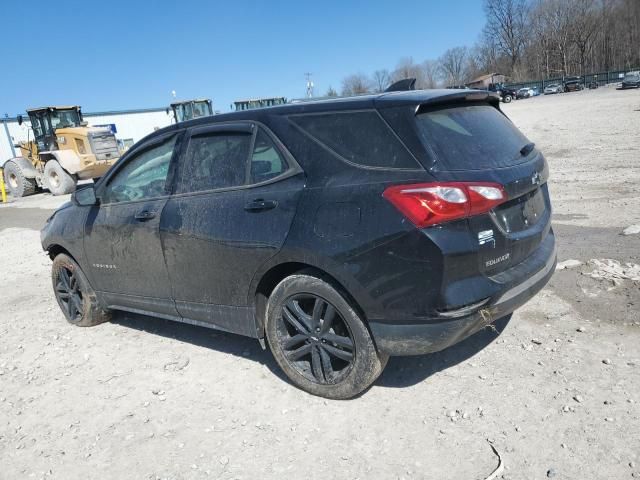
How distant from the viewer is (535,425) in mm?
2703

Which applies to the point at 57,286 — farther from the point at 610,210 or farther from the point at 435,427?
the point at 610,210

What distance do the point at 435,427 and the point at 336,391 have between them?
63 centimetres

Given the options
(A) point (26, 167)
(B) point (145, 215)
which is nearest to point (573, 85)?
(A) point (26, 167)

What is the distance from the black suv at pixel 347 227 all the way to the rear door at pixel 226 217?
0.03 ft

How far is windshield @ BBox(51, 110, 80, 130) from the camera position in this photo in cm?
1862

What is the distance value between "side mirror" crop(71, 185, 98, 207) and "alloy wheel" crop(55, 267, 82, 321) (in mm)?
788

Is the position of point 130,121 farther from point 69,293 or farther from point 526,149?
point 526,149

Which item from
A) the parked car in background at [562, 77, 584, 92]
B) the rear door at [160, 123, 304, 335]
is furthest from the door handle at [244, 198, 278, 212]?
the parked car in background at [562, 77, 584, 92]

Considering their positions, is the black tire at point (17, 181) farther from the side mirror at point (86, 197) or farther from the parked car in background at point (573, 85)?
the parked car in background at point (573, 85)

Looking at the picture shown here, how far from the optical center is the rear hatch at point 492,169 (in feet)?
8.75

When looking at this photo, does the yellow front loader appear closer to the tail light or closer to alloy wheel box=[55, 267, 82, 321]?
alloy wheel box=[55, 267, 82, 321]

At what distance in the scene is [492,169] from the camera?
9.18 ft

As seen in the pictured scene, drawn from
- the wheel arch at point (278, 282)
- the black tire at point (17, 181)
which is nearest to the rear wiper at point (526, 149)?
the wheel arch at point (278, 282)

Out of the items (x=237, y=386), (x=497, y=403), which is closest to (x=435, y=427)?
(x=497, y=403)
